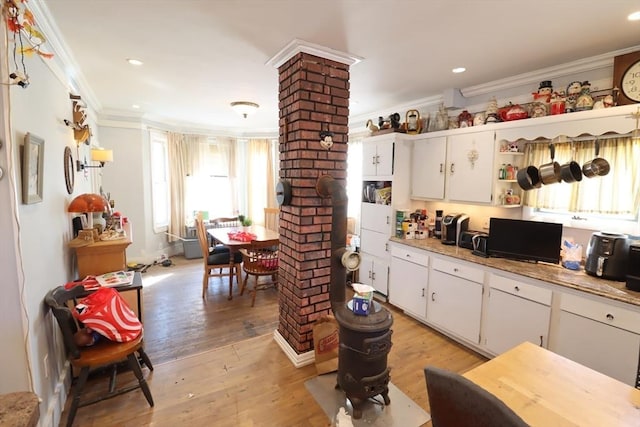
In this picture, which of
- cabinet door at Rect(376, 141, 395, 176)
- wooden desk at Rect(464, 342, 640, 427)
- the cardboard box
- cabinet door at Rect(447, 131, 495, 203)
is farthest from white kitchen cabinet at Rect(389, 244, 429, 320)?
the cardboard box

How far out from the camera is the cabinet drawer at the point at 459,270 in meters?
2.63

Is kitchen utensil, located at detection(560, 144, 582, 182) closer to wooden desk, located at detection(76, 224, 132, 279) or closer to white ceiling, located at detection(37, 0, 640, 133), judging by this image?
white ceiling, located at detection(37, 0, 640, 133)

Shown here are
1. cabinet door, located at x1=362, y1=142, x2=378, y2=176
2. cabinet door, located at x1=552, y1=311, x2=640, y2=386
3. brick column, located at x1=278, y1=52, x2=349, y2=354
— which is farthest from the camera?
cabinet door, located at x1=362, y1=142, x2=378, y2=176

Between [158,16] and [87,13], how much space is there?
0.45 meters

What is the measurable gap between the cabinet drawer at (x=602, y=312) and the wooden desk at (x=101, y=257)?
351 centimetres

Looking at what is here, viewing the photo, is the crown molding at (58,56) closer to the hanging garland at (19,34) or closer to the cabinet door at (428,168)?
the hanging garland at (19,34)

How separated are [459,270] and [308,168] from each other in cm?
171

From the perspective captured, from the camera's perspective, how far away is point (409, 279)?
3279 mm

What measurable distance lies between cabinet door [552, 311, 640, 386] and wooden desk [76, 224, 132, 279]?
3531 mm

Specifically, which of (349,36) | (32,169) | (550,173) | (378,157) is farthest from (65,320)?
(550,173)

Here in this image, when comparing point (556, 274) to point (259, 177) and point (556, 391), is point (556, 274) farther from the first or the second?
point (259, 177)

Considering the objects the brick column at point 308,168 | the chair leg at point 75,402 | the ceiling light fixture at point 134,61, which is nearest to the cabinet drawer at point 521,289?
the brick column at point 308,168

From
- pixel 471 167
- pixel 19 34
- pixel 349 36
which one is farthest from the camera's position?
pixel 471 167

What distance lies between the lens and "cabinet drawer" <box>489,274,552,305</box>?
2.20m
